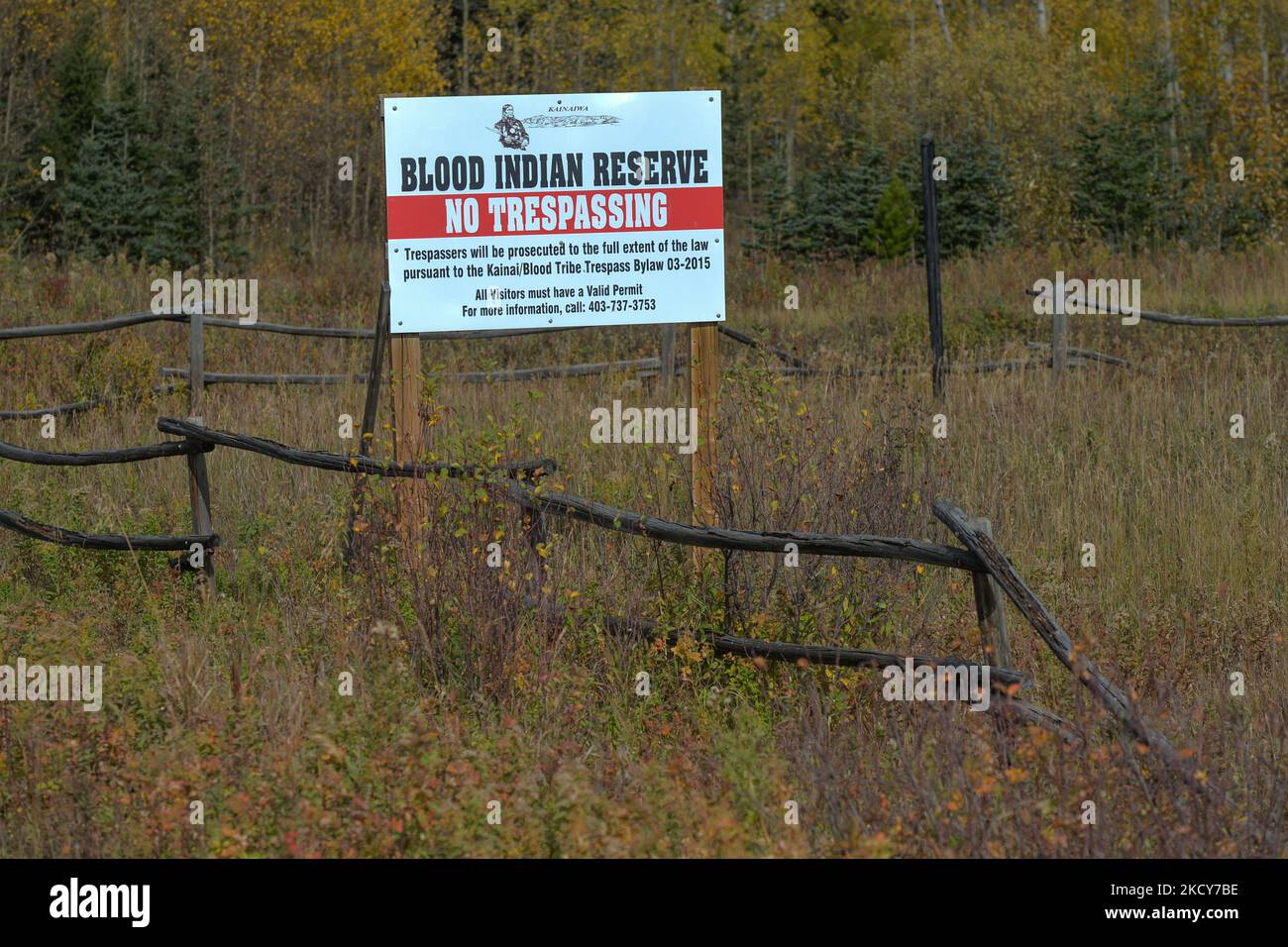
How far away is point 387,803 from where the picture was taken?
4.37 m

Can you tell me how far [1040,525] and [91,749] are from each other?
482cm

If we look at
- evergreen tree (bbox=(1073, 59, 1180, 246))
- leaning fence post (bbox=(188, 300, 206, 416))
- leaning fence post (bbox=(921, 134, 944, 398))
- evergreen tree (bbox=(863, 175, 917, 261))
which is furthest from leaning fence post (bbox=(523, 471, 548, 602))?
evergreen tree (bbox=(1073, 59, 1180, 246))

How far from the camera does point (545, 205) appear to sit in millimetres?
6543

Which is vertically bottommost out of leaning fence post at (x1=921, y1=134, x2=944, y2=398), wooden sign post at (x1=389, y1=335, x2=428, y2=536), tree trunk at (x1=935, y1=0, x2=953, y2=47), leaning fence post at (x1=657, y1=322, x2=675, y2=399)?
wooden sign post at (x1=389, y1=335, x2=428, y2=536)

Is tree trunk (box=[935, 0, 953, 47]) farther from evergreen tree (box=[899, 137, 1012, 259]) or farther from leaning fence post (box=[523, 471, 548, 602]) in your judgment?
leaning fence post (box=[523, 471, 548, 602])

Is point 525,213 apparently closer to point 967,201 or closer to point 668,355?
point 668,355

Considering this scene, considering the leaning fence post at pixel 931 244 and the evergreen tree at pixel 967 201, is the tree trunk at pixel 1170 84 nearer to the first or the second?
the evergreen tree at pixel 967 201

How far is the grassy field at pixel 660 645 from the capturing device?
4.23 metres

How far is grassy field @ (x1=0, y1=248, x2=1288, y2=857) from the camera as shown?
4234 mm

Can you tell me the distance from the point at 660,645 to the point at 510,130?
91.4 inches

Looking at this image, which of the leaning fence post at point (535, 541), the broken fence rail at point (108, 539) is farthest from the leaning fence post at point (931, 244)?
the broken fence rail at point (108, 539)

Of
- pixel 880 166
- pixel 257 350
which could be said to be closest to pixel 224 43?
pixel 880 166

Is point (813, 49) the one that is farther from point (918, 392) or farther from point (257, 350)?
point (918, 392)

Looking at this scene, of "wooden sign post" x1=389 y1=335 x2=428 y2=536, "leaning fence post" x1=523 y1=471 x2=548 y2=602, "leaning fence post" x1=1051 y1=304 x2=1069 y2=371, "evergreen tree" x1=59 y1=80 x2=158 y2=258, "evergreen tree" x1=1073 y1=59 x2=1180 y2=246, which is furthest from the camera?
"evergreen tree" x1=1073 y1=59 x2=1180 y2=246
